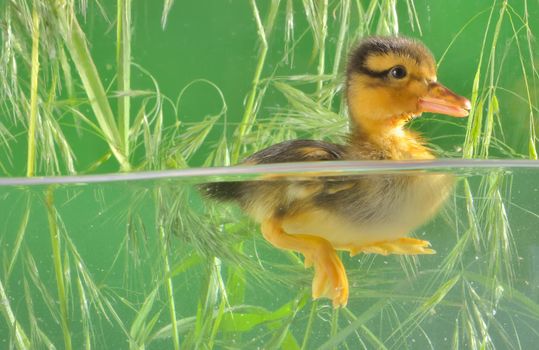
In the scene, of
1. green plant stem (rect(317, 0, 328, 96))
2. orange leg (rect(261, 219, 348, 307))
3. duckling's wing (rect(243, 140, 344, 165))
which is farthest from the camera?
green plant stem (rect(317, 0, 328, 96))

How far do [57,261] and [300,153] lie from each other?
18 cm

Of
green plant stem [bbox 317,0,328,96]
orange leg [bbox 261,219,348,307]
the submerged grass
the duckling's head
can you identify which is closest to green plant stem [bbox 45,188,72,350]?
the submerged grass

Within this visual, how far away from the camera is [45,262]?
20.7 inches

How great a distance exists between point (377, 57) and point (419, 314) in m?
0.26

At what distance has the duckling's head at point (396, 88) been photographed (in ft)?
2.23

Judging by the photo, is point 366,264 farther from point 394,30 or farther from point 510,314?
point 394,30

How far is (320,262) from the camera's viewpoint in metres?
0.47

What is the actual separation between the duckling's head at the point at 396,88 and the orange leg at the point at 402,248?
0.71 feet

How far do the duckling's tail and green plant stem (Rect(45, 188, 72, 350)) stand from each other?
0.32 feet

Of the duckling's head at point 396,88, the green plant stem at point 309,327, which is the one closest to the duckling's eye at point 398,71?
the duckling's head at point 396,88

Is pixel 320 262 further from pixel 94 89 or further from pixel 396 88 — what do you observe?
pixel 94 89

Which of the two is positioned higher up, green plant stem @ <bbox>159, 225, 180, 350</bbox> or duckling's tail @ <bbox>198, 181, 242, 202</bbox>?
duckling's tail @ <bbox>198, 181, 242, 202</bbox>

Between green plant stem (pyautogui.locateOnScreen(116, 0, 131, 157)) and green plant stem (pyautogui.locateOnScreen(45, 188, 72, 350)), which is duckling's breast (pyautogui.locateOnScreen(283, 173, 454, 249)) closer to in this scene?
green plant stem (pyautogui.locateOnScreen(45, 188, 72, 350))

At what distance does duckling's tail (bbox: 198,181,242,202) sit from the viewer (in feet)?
1.56
